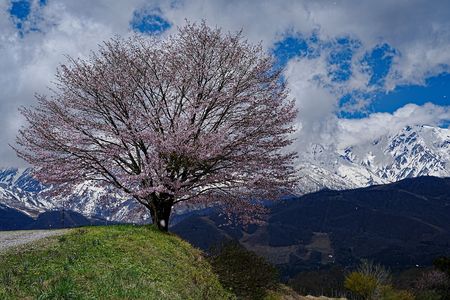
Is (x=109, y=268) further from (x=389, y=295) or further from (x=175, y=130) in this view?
(x=389, y=295)

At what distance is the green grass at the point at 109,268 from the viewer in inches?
562

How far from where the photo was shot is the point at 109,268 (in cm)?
1750

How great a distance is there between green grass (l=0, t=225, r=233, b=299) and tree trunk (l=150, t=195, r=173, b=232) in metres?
1.29

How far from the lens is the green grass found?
14.3 metres

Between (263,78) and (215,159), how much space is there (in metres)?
6.36

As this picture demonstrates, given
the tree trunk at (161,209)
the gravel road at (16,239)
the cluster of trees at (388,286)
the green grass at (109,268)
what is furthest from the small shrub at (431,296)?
the gravel road at (16,239)

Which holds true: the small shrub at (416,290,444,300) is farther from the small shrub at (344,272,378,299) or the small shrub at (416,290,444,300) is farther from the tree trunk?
the tree trunk

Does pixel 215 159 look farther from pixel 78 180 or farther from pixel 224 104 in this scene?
pixel 78 180

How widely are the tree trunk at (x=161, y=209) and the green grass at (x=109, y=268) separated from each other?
129 cm

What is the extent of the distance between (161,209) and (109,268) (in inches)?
430

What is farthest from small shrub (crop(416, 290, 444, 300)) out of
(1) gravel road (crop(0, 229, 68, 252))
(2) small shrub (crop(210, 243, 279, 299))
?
(1) gravel road (crop(0, 229, 68, 252))

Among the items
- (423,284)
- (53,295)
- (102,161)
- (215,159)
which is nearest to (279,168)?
(215,159)

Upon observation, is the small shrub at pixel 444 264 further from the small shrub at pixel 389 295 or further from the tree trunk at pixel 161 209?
the tree trunk at pixel 161 209

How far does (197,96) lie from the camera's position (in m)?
28.6
